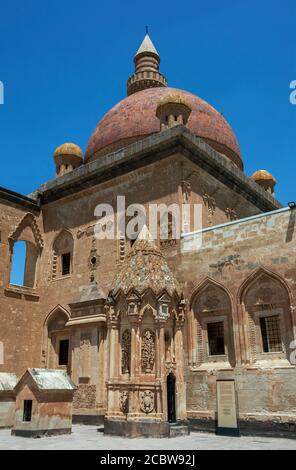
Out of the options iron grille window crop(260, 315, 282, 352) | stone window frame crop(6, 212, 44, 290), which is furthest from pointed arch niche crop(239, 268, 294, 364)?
stone window frame crop(6, 212, 44, 290)

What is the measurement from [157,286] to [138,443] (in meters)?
3.21

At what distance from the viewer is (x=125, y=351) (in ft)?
31.8

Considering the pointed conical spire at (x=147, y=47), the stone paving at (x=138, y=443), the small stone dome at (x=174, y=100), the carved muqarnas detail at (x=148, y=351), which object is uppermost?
the pointed conical spire at (x=147, y=47)

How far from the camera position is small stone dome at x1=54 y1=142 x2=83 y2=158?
18.5 metres

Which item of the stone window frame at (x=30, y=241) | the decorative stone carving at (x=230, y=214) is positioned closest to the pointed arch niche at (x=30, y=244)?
the stone window frame at (x=30, y=241)

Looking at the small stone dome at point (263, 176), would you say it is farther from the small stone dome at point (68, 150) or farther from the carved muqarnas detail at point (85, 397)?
the carved muqarnas detail at point (85, 397)

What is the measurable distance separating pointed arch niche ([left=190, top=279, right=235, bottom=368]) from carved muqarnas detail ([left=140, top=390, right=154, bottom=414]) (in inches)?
115

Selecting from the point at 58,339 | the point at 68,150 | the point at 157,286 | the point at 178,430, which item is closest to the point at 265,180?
the point at 68,150

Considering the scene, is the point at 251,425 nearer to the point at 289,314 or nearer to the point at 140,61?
the point at 289,314

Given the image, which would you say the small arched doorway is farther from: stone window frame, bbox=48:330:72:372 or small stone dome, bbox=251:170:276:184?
small stone dome, bbox=251:170:276:184

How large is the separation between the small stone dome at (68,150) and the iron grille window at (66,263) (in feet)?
15.0

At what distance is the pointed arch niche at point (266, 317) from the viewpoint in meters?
10.7
